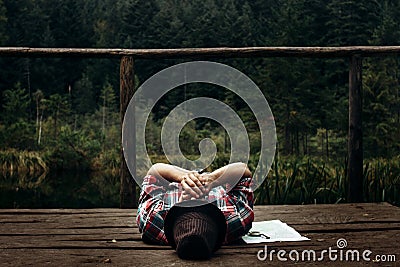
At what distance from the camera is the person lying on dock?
1707 mm

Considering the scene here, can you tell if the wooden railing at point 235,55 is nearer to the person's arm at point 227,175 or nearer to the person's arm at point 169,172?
the person's arm at point 169,172

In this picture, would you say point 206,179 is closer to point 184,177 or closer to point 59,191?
point 184,177

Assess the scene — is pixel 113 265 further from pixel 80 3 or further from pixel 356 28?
pixel 80 3

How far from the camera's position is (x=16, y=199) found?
17.7ft

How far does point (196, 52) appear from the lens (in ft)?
8.95

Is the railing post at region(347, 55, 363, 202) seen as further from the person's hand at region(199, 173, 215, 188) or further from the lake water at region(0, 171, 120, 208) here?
the lake water at region(0, 171, 120, 208)

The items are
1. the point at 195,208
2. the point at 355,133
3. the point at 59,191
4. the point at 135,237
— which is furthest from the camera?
the point at 59,191

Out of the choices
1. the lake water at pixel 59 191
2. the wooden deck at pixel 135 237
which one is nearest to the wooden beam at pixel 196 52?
the wooden deck at pixel 135 237

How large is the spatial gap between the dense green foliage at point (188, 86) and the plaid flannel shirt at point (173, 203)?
476cm

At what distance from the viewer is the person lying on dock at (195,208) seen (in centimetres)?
171

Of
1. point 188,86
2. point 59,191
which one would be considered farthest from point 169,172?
point 188,86

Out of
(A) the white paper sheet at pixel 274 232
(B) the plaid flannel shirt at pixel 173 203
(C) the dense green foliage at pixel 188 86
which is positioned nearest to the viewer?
(B) the plaid flannel shirt at pixel 173 203

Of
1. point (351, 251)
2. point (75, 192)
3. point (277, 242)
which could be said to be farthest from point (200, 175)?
point (75, 192)

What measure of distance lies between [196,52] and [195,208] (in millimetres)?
1120
